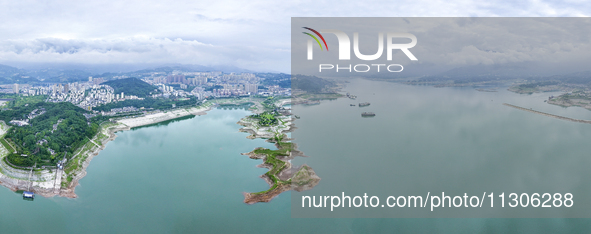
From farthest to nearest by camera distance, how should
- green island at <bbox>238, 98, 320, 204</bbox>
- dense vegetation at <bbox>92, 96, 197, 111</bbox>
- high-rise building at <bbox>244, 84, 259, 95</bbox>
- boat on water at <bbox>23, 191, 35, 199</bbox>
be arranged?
high-rise building at <bbox>244, 84, 259, 95</bbox> → dense vegetation at <bbox>92, 96, 197, 111</bbox> → green island at <bbox>238, 98, 320, 204</bbox> → boat on water at <bbox>23, 191, 35, 199</bbox>

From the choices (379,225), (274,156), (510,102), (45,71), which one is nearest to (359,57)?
(274,156)

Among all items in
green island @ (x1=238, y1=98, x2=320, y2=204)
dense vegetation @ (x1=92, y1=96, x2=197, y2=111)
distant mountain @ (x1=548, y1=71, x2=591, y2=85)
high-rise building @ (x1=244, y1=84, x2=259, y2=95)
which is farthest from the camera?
high-rise building @ (x1=244, y1=84, x2=259, y2=95)

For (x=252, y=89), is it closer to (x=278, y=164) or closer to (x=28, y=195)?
(x=278, y=164)

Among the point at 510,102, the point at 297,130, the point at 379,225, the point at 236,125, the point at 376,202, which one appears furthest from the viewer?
the point at 510,102

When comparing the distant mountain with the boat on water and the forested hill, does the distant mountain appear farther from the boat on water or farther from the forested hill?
the forested hill

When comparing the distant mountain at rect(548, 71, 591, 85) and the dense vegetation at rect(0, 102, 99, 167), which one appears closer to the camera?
the dense vegetation at rect(0, 102, 99, 167)

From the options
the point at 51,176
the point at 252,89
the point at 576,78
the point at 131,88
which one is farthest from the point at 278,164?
the point at 576,78

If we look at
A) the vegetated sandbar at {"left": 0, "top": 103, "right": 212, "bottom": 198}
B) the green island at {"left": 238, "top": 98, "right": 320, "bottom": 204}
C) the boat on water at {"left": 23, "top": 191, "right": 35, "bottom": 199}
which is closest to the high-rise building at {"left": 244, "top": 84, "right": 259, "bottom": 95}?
the green island at {"left": 238, "top": 98, "right": 320, "bottom": 204}

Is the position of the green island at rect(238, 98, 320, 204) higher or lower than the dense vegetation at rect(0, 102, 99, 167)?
lower

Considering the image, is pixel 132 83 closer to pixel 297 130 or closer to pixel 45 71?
pixel 297 130
